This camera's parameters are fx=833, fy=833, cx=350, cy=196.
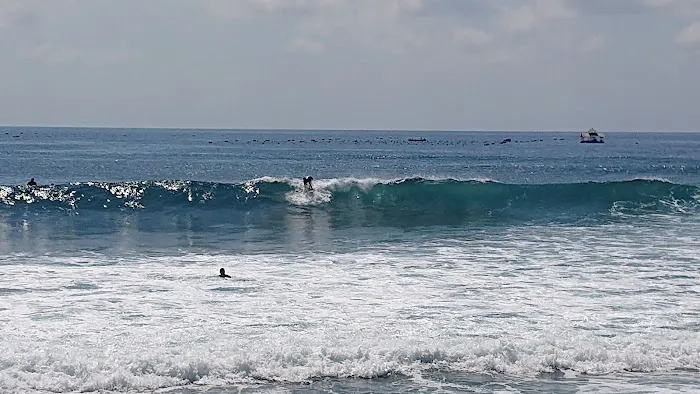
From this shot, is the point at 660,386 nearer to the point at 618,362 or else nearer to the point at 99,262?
the point at 618,362

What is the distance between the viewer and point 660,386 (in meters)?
10.7

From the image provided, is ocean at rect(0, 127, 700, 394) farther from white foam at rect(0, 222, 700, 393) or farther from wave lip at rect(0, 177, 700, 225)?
wave lip at rect(0, 177, 700, 225)

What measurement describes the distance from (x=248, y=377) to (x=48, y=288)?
6.33m

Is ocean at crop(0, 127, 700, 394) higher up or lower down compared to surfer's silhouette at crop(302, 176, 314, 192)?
lower down

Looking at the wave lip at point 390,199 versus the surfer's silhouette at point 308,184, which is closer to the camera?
the wave lip at point 390,199

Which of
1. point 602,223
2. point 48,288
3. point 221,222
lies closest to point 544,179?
point 602,223

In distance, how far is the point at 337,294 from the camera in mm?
15602

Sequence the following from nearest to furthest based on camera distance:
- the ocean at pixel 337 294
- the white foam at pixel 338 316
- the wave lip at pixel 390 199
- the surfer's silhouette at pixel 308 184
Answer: the ocean at pixel 337 294
the white foam at pixel 338 316
the wave lip at pixel 390 199
the surfer's silhouette at pixel 308 184

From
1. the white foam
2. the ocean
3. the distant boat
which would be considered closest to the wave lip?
the ocean

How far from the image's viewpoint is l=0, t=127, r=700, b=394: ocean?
11.0 meters

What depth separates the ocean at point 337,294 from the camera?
11.0m

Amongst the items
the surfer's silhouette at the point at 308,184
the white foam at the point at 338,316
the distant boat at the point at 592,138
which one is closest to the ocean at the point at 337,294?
the white foam at the point at 338,316

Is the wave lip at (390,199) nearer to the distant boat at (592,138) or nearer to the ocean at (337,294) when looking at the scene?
the ocean at (337,294)

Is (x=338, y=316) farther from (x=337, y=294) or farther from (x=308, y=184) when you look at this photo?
(x=308, y=184)
